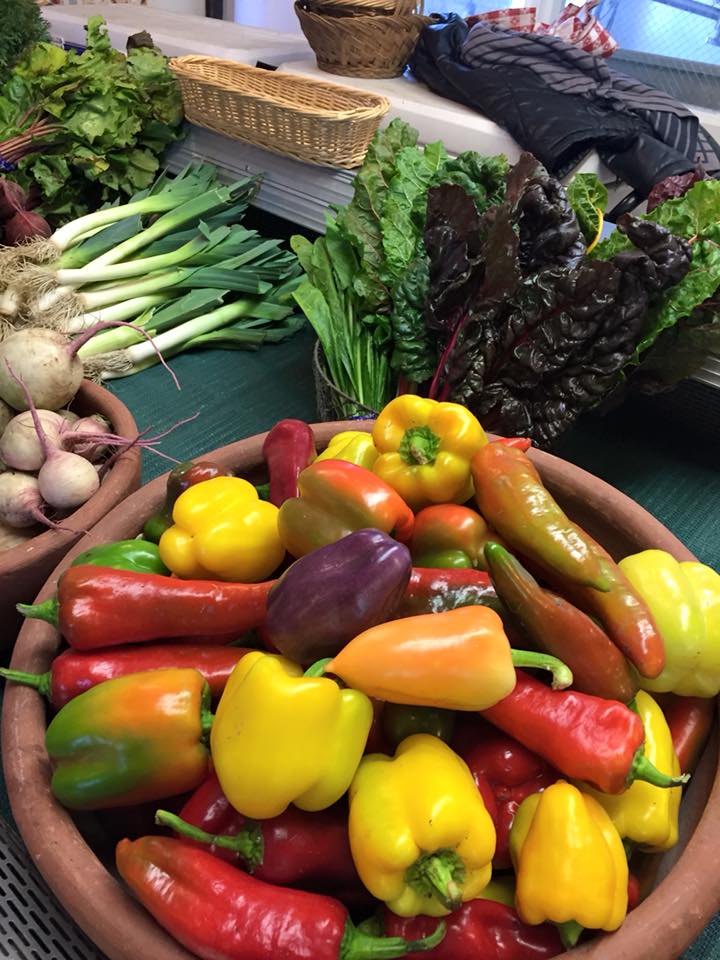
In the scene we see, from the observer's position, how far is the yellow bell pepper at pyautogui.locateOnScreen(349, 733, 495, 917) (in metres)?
0.56

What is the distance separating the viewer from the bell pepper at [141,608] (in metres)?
0.71

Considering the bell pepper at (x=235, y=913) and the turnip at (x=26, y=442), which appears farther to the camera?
the turnip at (x=26, y=442)

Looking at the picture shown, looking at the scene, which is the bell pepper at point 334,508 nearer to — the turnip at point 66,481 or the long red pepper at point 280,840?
the long red pepper at point 280,840

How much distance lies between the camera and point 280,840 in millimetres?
606

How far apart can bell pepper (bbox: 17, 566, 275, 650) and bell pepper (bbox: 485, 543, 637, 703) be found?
0.25 meters

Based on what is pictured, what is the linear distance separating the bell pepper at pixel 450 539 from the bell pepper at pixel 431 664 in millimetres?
170

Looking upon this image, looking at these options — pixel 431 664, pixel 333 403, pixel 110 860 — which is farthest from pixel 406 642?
pixel 333 403

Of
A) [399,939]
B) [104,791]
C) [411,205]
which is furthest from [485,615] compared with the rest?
[411,205]

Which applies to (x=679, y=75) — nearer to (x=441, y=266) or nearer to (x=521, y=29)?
(x=521, y=29)

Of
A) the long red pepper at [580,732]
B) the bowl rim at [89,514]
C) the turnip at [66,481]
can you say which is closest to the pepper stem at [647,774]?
the long red pepper at [580,732]

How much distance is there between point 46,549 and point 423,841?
62 centimetres

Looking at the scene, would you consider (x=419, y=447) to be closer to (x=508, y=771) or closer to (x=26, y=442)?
(x=508, y=771)

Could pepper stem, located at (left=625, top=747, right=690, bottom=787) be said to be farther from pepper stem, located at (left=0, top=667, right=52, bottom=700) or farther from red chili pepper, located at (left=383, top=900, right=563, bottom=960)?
pepper stem, located at (left=0, top=667, right=52, bottom=700)

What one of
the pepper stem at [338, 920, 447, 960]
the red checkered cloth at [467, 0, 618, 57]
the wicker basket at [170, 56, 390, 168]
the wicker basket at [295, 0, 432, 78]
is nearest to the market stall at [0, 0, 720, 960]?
the pepper stem at [338, 920, 447, 960]
